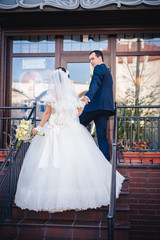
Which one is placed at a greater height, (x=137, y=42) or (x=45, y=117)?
(x=137, y=42)

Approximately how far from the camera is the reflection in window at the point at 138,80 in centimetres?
740

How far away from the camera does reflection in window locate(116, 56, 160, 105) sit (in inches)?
291

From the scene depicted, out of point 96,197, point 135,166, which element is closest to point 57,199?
point 96,197

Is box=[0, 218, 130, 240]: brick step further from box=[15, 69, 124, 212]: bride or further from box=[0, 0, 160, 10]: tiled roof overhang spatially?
box=[0, 0, 160, 10]: tiled roof overhang

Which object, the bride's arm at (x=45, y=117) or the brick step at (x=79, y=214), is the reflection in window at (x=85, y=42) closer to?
the bride's arm at (x=45, y=117)

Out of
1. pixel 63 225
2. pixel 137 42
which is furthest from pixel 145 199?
pixel 137 42

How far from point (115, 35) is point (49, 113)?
364 centimetres

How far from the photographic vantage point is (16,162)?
466cm

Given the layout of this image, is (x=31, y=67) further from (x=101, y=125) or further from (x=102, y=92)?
(x=101, y=125)

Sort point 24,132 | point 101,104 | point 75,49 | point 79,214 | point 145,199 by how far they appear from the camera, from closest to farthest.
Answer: point 79,214
point 24,132
point 101,104
point 145,199
point 75,49

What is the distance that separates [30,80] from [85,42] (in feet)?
5.70

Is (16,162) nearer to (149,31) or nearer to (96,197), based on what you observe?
(96,197)

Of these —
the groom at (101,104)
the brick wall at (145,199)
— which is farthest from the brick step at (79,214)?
the groom at (101,104)

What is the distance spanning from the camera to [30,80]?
752 centimetres
